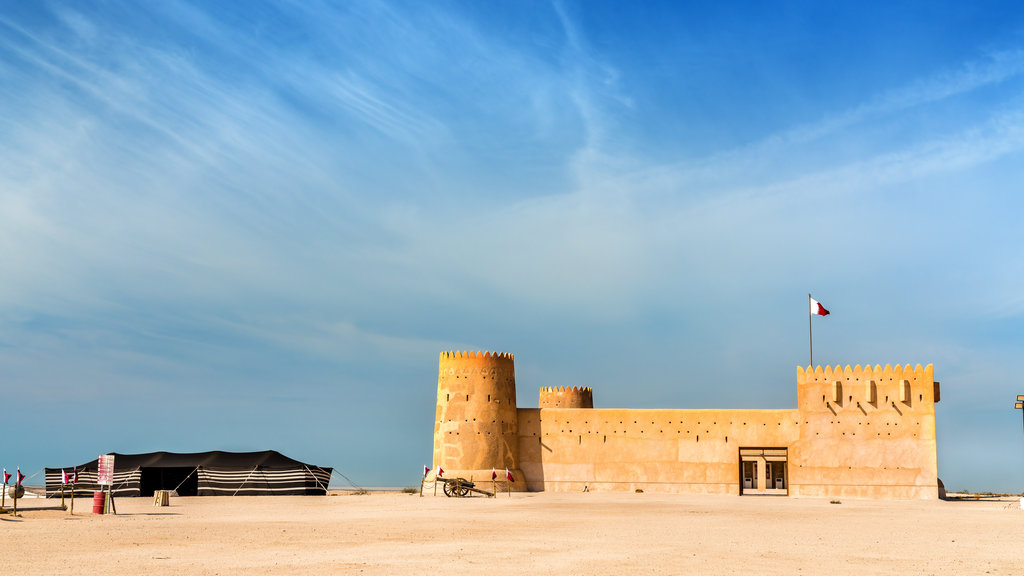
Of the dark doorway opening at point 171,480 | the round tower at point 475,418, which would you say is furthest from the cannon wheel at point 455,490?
the dark doorway opening at point 171,480

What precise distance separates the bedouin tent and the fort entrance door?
1841cm

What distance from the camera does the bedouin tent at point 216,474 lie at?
43875 mm

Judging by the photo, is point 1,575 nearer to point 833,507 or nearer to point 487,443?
point 833,507

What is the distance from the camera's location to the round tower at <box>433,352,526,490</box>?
145 feet

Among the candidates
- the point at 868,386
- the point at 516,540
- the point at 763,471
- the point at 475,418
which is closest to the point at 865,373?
the point at 868,386

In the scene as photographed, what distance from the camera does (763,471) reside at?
153 feet

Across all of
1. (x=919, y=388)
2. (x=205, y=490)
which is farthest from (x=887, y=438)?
(x=205, y=490)

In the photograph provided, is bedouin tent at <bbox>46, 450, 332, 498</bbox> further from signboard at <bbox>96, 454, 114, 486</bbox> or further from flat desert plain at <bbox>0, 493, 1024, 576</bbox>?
signboard at <bbox>96, 454, 114, 486</bbox>

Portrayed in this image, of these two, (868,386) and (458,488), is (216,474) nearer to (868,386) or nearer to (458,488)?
(458,488)

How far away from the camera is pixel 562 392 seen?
181 feet

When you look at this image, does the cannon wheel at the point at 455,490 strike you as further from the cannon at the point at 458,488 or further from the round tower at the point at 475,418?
the round tower at the point at 475,418

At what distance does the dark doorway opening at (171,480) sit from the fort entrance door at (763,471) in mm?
23573

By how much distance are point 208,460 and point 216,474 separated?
0.72m

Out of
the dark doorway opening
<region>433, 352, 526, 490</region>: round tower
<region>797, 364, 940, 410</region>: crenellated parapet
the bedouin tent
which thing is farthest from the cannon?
<region>797, 364, 940, 410</region>: crenellated parapet
